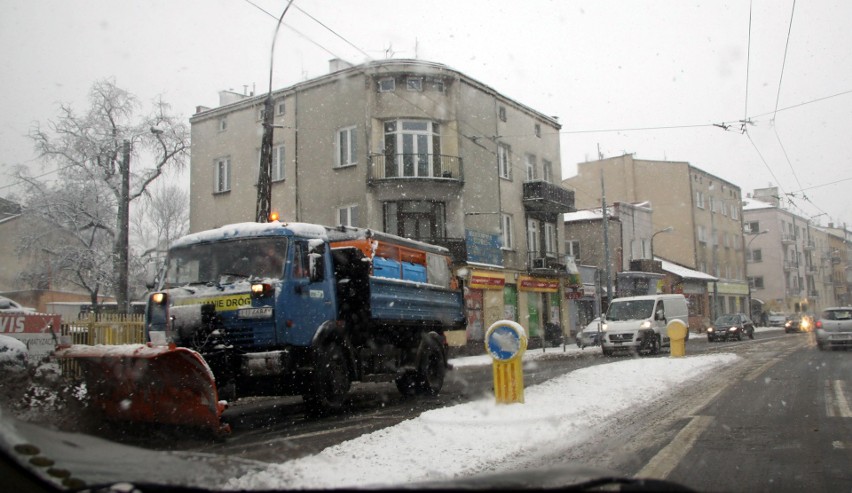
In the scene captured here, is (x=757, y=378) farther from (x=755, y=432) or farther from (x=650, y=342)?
(x=650, y=342)

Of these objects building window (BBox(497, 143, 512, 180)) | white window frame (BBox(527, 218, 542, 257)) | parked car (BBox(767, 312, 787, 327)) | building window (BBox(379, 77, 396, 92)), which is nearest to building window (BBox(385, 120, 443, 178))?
building window (BBox(379, 77, 396, 92))

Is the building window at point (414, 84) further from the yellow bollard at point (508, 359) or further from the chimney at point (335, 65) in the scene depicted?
the yellow bollard at point (508, 359)

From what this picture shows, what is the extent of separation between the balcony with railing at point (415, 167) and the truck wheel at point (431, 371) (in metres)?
13.7

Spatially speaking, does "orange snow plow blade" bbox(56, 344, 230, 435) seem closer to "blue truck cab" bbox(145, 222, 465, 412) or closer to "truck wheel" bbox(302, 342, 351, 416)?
"blue truck cab" bbox(145, 222, 465, 412)

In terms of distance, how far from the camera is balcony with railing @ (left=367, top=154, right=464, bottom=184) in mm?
26766

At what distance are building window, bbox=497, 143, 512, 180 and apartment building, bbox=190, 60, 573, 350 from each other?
59mm

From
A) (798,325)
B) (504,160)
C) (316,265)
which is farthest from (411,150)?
(798,325)

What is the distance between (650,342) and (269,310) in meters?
17.9

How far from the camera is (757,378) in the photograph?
14.5 m

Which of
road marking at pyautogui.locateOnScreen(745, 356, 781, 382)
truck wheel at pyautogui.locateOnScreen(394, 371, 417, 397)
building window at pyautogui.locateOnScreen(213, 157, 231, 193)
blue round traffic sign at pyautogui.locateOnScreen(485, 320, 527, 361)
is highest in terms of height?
building window at pyautogui.locateOnScreen(213, 157, 231, 193)

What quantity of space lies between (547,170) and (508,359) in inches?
1079

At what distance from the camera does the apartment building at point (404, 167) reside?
1065 inches

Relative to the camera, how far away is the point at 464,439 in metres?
7.69

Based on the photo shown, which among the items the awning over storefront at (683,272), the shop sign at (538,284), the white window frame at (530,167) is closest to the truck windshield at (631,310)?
the shop sign at (538,284)
